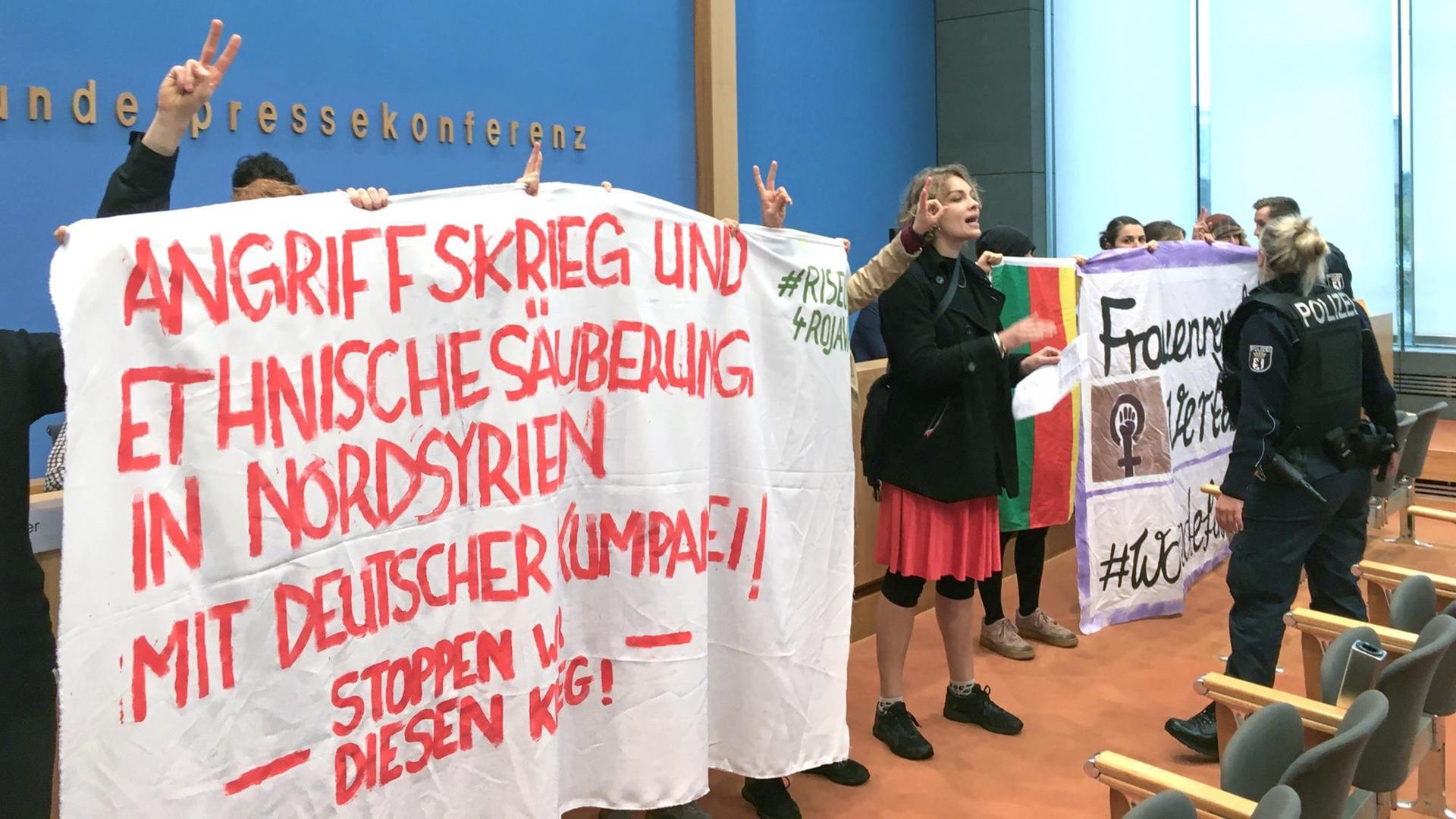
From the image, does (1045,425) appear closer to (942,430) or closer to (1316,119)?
(942,430)

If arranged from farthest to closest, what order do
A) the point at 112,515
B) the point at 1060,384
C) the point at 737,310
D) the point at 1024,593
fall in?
the point at 1024,593 < the point at 1060,384 < the point at 737,310 < the point at 112,515

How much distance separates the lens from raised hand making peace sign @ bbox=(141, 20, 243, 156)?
1882mm

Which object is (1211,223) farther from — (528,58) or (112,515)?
(112,515)

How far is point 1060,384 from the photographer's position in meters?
3.14

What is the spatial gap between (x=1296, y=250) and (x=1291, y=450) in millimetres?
513

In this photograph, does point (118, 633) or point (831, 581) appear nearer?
point (118, 633)

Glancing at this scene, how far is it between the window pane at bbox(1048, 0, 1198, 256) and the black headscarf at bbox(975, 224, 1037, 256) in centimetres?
431

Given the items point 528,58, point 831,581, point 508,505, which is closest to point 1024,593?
point 831,581

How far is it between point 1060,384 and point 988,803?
112cm

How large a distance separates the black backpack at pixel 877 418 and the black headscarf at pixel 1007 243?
105 centimetres

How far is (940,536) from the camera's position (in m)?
3.06

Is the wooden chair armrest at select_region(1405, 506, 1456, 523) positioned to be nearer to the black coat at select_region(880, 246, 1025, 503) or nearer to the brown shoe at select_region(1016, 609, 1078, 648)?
the brown shoe at select_region(1016, 609, 1078, 648)

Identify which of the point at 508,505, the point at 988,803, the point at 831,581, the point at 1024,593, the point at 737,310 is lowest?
the point at 988,803

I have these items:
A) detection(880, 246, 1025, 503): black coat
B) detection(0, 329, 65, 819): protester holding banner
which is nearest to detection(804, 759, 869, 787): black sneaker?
detection(880, 246, 1025, 503): black coat
